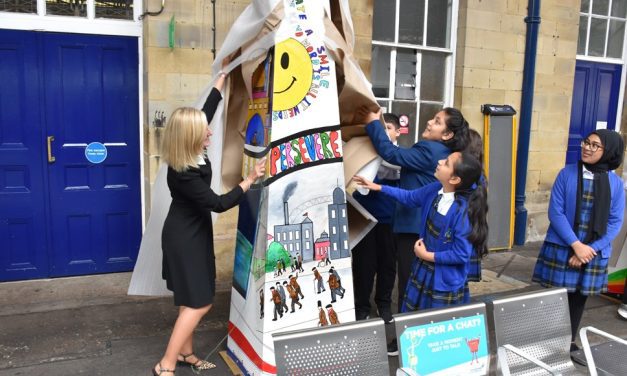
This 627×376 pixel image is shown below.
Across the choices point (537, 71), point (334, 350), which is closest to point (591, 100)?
point (537, 71)

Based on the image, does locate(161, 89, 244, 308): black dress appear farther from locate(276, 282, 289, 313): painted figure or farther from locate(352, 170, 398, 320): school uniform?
locate(352, 170, 398, 320): school uniform

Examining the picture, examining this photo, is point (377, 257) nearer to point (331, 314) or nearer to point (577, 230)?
point (331, 314)

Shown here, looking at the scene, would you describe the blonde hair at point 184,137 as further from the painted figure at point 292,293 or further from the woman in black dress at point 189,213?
the painted figure at point 292,293

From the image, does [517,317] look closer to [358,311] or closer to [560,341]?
[560,341]

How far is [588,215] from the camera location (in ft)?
11.9

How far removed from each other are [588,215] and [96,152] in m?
4.13

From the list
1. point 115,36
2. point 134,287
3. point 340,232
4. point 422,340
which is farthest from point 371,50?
point 422,340

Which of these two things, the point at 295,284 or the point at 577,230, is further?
the point at 577,230

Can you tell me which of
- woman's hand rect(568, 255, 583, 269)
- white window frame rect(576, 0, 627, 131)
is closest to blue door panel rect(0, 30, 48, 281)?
woman's hand rect(568, 255, 583, 269)

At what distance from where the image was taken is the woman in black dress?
2961 millimetres

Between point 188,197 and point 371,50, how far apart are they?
3.43 meters

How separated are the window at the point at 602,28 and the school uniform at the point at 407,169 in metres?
5.22

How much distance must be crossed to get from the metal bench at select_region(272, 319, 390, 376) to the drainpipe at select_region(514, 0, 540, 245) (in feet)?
16.5

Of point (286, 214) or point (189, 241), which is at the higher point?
point (286, 214)
